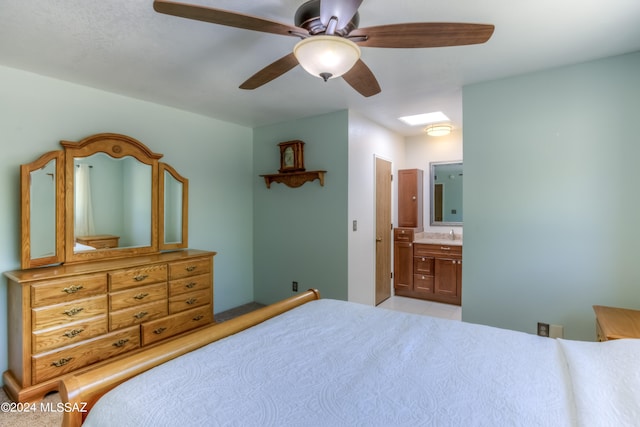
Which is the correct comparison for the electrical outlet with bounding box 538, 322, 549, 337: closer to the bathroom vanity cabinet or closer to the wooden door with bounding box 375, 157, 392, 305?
the bathroom vanity cabinet

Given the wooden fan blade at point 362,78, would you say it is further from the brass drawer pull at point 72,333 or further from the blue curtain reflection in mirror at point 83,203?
the brass drawer pull at point 72,333

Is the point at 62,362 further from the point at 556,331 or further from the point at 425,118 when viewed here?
the point at 425,118

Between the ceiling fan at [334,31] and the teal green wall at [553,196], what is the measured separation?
1.43 metres

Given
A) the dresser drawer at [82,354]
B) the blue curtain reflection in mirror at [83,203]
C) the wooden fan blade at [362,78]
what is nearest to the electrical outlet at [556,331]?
the wooden fan blade at [362,78]

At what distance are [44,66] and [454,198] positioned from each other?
4.82 m

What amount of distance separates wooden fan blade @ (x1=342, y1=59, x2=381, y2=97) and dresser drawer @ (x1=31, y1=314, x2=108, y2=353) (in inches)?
101

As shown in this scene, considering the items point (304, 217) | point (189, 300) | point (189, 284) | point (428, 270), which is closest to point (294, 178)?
point (304, 217)

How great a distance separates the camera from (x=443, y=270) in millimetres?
4297

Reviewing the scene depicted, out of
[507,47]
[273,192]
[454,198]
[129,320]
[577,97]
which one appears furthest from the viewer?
[454,198]

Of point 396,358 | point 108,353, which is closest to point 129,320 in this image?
point 108,353

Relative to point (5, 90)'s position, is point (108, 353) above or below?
below

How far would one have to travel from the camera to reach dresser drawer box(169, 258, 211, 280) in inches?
118

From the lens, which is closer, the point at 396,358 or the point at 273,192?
the point at 396,358

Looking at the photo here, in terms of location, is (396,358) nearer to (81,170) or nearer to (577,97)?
(577,97)
